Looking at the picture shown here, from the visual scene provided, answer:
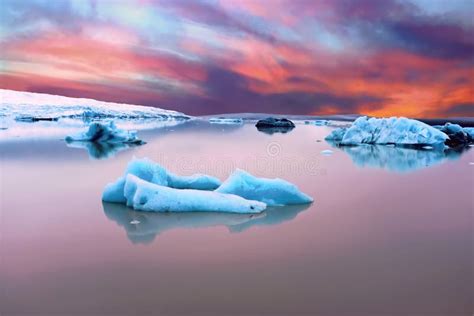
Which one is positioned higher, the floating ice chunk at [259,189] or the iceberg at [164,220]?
the floating ice chunk at [259,189]

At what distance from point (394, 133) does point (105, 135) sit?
13.2 meters

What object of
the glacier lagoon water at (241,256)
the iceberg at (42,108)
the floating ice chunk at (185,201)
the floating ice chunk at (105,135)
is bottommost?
the glacier lagoon water at (241,256)

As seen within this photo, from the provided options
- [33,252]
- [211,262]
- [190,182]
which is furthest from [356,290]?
[190,182]

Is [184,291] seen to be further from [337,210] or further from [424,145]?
[424,145]

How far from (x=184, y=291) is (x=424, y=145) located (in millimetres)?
17549

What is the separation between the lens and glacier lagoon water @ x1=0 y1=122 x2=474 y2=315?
9.23ft

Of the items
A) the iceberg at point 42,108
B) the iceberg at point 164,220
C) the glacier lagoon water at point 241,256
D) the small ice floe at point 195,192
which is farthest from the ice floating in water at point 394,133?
the iceberg at point 42,108

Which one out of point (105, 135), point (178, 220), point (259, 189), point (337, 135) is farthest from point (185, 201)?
point (337, 135)

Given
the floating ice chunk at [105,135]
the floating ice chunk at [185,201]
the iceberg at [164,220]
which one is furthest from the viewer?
the floating ice chunk at [105,135]

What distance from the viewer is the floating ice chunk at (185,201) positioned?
198 inches

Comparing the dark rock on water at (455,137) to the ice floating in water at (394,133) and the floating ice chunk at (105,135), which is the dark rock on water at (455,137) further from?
the floating ice chunk at (105,135)

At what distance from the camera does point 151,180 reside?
5.81m

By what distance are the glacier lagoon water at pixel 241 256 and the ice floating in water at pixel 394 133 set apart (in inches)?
459

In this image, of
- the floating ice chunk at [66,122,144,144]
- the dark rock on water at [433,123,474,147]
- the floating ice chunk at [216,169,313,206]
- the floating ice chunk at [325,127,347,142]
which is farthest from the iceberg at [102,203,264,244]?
the dark rock on water at [433,123,474,147]
